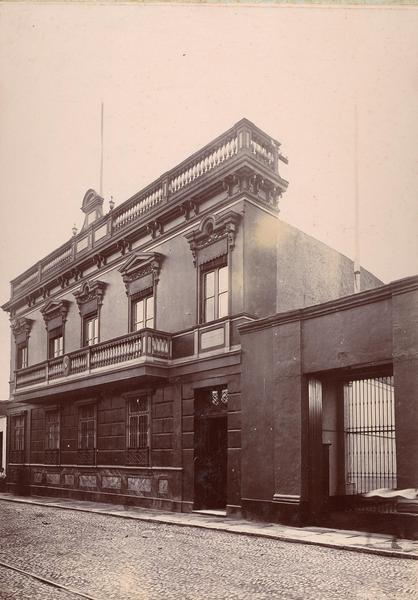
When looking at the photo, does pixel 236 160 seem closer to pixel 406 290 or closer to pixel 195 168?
pixel 195 168

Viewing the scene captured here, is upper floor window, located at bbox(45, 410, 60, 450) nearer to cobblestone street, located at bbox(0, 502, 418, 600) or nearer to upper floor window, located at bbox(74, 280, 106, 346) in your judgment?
upper floor window, located at bbox(74, 280, 106, 346)

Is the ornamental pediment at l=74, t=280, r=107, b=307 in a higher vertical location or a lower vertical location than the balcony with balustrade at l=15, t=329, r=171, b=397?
higher

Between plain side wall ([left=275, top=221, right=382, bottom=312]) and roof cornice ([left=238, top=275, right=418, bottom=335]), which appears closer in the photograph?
roof cornice ([left=238, top=275, right=418, bottom=335])

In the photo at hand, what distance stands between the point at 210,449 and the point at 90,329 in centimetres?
726

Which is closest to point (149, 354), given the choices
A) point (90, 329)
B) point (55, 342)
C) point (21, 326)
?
point (90, 329)

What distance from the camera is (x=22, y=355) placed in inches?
1037

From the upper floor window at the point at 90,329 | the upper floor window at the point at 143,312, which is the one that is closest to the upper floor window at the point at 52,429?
the upper floor window at the point at 90,329

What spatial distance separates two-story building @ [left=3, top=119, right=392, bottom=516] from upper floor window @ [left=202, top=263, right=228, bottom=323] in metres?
0.03

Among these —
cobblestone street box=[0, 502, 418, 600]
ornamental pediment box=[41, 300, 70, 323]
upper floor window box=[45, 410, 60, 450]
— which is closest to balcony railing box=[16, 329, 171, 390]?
upper floor window box=[45, 410, 60, 450]

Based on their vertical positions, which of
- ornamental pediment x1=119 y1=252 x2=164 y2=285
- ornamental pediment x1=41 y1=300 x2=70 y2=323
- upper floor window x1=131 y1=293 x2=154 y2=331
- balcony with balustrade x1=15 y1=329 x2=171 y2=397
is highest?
ornamental pediment x1=119 y1=252 x2=164 y2=285

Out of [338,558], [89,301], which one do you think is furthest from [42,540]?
[89,301]

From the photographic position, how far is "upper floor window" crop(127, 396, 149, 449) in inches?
693

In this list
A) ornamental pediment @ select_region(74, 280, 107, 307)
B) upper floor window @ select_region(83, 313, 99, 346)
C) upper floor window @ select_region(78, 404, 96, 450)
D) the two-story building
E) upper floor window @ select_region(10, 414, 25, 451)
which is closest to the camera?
the two-story building

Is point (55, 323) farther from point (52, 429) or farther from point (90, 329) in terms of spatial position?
point (52, 429)
